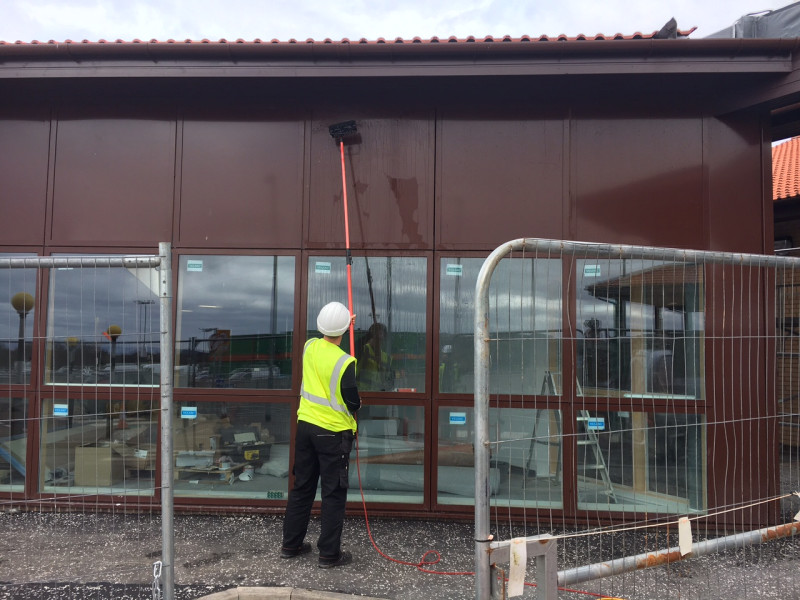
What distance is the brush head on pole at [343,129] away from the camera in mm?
4691

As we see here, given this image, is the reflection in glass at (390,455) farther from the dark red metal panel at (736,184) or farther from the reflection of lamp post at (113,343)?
the dark red metal panel at (736,184)

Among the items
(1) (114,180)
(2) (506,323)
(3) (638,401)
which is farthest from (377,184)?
(3) (638,401)

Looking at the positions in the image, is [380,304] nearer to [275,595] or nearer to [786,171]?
[275,595]

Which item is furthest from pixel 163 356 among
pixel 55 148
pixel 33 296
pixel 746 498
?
pixel 746 498

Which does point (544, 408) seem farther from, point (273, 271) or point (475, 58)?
point (475, 58)

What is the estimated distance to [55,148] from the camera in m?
5.00

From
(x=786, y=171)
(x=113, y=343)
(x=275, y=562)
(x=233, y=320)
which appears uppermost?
(x=786, y=171)

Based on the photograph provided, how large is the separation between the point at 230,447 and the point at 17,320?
7.96 feet

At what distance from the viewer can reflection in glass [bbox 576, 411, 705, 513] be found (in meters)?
4.24

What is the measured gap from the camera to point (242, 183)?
4.89m

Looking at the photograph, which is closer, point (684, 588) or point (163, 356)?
point (163, 356)

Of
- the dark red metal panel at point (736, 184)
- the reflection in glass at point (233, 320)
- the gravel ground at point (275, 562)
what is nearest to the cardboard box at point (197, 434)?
the reflection in glass at point (233, 320)

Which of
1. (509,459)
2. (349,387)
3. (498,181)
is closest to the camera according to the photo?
(349,387)

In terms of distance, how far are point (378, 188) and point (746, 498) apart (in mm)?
4330
